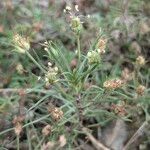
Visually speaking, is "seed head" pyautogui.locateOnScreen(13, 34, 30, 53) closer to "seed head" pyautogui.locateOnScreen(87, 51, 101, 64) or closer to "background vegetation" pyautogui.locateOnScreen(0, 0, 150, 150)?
"background vegetation" pyautogui.locateOnScreen(0, 0, 150, 150)

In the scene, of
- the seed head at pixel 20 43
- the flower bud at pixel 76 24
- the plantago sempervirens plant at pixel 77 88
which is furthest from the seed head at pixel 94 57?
the seed head at pixel 20 43

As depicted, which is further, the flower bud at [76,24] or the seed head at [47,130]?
the seed head at [47,130]

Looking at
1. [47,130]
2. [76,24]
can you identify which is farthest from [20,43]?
[47,130]

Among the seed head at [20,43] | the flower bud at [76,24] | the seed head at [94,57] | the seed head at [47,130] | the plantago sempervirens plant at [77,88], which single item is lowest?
the seed head at [47,130]

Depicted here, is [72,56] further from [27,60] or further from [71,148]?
[71,148]

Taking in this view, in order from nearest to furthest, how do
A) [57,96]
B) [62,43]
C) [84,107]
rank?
[84,107] < [57,96] < [62,43]

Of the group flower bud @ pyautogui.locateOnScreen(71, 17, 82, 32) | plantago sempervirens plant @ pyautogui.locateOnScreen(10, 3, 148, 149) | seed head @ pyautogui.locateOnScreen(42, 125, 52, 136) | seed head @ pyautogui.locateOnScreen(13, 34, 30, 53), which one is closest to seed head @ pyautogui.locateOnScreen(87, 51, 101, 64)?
plantago sempervirens plant @ pyautogui.locateOnScreen(10, 3, 148, 149)

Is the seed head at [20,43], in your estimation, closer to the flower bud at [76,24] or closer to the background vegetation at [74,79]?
the background vegetation at [74,79]

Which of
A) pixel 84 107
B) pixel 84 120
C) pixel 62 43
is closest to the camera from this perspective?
pixel 84 107

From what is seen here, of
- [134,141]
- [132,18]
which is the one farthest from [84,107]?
[132,18]

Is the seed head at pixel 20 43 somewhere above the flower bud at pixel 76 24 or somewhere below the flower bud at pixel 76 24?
below

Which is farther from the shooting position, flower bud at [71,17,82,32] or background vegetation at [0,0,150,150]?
background vegetation at [0,0,150,150]
